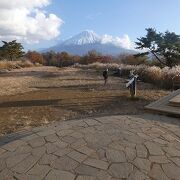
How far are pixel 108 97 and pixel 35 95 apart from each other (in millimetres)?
3093

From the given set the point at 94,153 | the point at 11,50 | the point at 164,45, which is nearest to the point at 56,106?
the point at 94,153

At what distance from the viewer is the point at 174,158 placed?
4715mm

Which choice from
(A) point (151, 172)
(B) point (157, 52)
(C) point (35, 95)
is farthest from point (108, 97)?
(B) point (157, 52)

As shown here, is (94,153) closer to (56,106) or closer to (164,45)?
(56,106)

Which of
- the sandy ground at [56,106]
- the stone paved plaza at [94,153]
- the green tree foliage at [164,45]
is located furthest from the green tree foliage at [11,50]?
the stone paved plaza at [94,153]

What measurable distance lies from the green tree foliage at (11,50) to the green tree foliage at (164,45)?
A: 21.4 meters

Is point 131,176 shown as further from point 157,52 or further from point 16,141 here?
point 157,52

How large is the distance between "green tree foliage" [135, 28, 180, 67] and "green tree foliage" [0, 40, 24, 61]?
21418 mm

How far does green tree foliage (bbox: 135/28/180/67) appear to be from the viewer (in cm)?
2748

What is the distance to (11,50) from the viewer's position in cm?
4281

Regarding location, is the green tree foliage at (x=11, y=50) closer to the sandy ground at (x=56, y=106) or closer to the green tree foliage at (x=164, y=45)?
the green tree foliage at (x=164, y=45)

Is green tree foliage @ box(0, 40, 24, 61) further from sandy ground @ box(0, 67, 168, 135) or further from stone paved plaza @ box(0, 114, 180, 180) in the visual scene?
stone paved plaza @ box(0, 114, 180, 180)

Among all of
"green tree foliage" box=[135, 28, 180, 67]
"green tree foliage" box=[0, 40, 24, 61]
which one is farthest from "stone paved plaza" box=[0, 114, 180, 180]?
"green tree foliage" box=[0, 40, 24, 61]

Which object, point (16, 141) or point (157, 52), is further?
point (157, 52)
